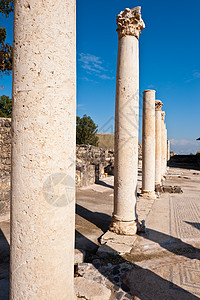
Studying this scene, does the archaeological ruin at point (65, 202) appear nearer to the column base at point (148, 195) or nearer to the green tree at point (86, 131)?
the column base at point (148, 195)

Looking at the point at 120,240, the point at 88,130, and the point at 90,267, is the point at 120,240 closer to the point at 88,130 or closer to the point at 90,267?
the point at 90,267

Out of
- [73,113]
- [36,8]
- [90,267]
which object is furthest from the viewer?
[90,267]

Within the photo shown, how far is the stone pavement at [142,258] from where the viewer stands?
318 cm

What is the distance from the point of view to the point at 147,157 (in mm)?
9828

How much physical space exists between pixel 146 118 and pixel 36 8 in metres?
8.16

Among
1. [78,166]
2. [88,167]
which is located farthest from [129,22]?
[88,167]

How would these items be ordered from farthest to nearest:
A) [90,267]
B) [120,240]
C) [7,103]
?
[7,103] < [120,240] < [90,267]

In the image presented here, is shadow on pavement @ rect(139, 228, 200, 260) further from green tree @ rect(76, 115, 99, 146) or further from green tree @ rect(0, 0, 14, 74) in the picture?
green tree @ rect(76, 115, 99, 146)

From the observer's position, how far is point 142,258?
4.19 m

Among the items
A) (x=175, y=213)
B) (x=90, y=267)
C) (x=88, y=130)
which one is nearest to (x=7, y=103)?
(x=88, y=130)

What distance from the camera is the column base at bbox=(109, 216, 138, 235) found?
5.16 meters

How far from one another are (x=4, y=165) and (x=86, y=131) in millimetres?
38205

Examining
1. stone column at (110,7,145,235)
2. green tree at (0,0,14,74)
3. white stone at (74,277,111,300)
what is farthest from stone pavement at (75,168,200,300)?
green tree at (0,0,14,74)

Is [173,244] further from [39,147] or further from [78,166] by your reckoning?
[78,166]
